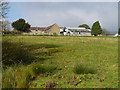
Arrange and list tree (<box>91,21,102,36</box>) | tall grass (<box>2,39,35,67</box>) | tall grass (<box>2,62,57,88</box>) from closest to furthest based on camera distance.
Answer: tall grass (<box>2,62,57,88</box>) < tall grass (<box>2,39,35,67</box>) < tree (<box>91,21,102,36</box>)

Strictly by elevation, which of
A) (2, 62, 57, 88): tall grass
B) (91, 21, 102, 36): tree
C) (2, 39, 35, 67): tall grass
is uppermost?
(91, 21, 102, 36): tree

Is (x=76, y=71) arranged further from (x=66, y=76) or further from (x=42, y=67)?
(x=42, y=67)

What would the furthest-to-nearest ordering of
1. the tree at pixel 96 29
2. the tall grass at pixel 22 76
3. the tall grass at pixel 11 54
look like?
the tree at pixel 96 29 < the tall grass at pixel 11 54 < the tall grass at pixel 22 76

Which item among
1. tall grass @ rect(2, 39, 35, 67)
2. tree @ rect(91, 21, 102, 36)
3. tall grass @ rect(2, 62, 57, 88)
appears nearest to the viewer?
tall grass @ rect(2, 62, 57, 88)

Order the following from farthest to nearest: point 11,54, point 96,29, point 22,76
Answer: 1. point 96,29
2. point 11,54
3. point 22,76

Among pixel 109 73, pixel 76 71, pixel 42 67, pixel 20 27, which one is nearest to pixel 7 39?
pixel 42 67

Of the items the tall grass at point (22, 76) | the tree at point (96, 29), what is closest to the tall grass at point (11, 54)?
the tall grass at point (22, 76)

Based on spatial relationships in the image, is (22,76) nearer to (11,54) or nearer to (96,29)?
(11,54)

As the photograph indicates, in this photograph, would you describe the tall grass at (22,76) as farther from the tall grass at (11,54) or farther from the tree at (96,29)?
the tree at (96,29)

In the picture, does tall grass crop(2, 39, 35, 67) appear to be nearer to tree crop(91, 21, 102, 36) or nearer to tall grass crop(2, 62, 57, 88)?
tall grass crop(2, 62, 57, 88)

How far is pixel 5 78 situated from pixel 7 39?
2.51 m

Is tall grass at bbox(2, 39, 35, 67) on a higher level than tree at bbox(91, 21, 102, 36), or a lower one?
lower

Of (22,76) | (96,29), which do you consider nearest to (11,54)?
(22,76)


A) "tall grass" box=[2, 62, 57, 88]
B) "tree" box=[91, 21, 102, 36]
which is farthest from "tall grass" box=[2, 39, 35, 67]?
"tree" box=[91, 21, 102, 36]
